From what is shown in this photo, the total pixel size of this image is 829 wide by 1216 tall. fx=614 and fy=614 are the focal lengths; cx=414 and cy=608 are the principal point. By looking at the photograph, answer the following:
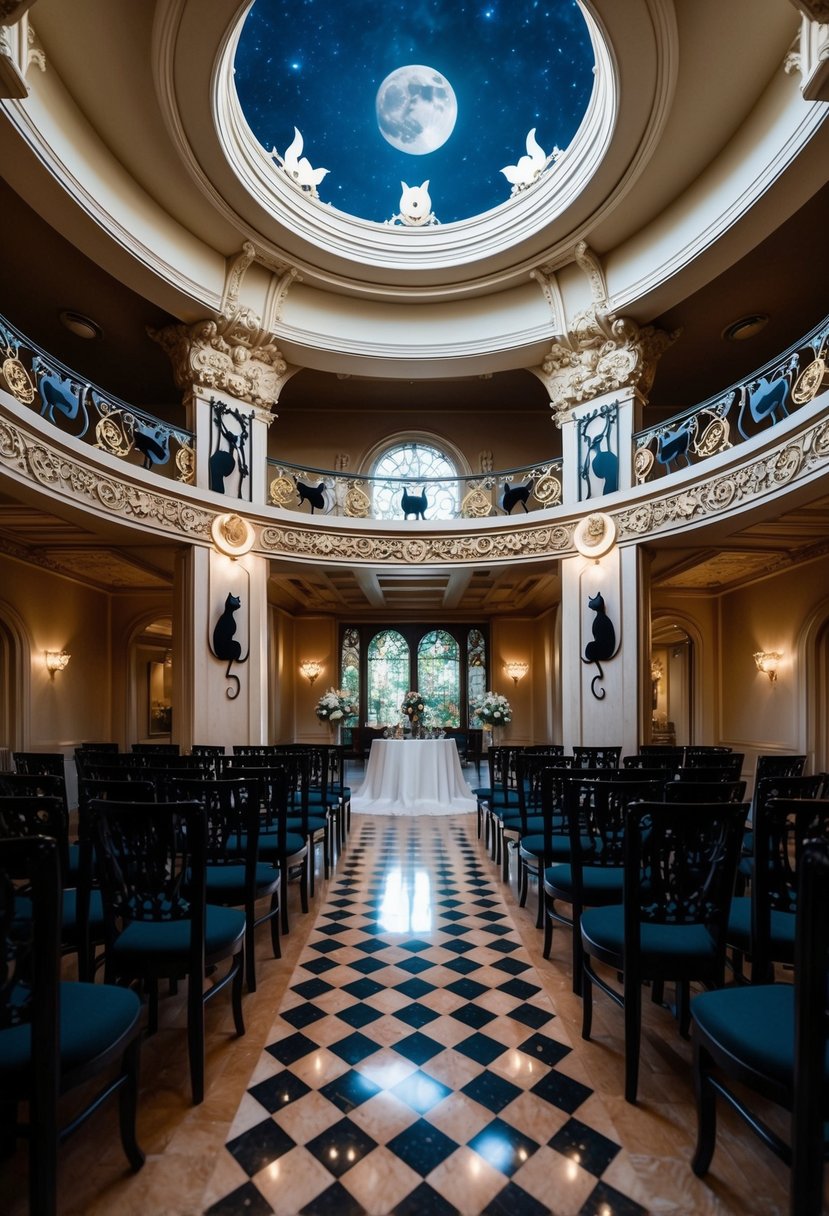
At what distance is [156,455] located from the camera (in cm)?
731

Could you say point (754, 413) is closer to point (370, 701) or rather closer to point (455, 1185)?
point (455, 1185)

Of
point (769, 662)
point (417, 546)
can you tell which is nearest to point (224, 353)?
point (417, 546)

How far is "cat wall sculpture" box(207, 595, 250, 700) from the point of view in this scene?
754 cm

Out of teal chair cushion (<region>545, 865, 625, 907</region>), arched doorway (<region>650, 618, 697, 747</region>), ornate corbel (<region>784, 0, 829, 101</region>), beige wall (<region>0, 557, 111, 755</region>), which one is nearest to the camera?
teal chair cushion (<region>545, 865, 625, 907</region>)

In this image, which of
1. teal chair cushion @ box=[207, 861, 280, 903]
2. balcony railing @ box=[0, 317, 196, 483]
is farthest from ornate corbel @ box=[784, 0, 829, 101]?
balcony railing @ box=[0, 317, 196, 483]

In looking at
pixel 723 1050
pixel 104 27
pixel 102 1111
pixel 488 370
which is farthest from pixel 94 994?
pixel 488 370

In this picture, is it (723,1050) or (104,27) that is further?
(104,27)

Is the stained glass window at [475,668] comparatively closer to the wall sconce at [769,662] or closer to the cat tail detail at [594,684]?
the wall sconce at [769,662]

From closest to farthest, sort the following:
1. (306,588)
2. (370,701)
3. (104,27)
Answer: (104,27)
(306,588)
(370,701)

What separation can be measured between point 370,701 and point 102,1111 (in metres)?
12.2

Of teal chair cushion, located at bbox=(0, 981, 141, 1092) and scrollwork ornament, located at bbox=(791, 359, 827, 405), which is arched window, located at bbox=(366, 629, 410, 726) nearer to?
scrollwork ornament, located at bbox=(791, 359, 827, 405)

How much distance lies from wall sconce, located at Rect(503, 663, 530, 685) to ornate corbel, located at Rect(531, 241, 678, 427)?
264 inches

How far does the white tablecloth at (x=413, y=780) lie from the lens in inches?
329

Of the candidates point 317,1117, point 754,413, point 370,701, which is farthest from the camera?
point 370,701
